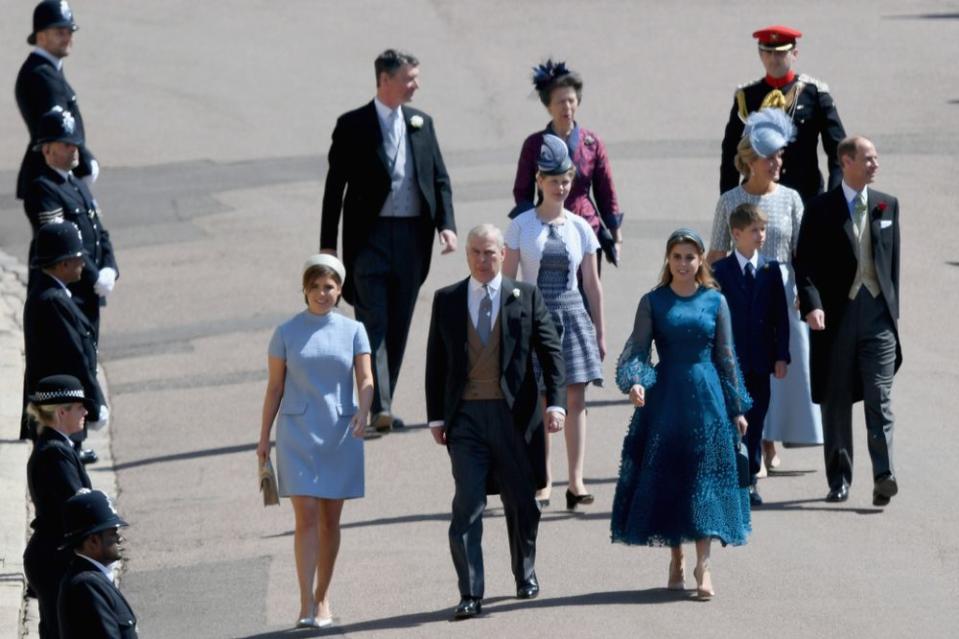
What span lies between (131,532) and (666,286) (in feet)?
11.6

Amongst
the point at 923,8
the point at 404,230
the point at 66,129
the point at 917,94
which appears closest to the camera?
the point at 66,129

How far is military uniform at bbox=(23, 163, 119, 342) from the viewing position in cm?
1208

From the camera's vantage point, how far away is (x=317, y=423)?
31.6ft

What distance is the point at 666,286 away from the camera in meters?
9.96

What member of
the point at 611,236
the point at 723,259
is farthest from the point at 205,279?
the point at 723,259

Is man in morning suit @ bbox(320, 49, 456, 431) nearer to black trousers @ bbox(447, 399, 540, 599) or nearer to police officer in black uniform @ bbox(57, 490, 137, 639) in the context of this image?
black trousers @ bbox(447, 399, 540, 599)

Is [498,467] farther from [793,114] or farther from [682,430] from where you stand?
[793,114]

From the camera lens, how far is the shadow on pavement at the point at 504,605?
9.48 m

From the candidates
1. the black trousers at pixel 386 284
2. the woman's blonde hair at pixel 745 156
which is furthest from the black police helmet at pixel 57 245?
the woman's blonde hair at pixel 745 156

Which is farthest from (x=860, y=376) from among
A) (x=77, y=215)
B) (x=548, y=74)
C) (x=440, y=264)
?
(x=440, y=264)

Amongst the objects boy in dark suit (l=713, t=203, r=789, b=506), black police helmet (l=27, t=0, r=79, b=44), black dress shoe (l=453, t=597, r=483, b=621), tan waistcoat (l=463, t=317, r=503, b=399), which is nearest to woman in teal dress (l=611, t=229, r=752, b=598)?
tan waistcoat (l=463, t=317, r=503, b=399)

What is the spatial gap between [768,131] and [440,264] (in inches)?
256

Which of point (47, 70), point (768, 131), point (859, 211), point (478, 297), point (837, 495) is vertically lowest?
point (837, 495)

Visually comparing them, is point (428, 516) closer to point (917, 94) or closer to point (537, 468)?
point (537, 468)
